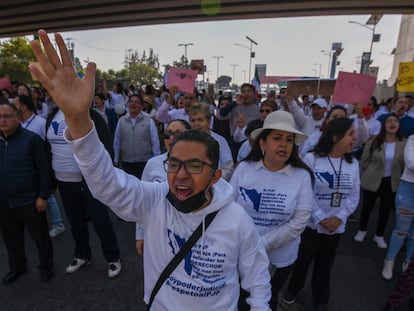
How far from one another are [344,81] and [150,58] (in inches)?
3814

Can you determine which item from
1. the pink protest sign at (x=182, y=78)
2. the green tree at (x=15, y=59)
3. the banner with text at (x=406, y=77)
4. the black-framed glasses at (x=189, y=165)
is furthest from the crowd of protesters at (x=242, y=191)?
the green tree at (x=15, y=59)

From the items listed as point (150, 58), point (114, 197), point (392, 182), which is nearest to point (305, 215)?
point (114, 197)

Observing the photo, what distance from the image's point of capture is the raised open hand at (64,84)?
1026mm

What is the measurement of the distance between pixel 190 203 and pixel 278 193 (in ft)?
3.01

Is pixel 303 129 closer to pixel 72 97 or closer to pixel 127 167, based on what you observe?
pixel 127 167

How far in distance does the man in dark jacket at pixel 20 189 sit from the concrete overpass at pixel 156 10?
1466 centimetres

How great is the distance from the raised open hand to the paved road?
7.88ft

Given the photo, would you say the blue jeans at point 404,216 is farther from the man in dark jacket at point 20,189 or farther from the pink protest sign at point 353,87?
the man in dark jacket at point 20,189

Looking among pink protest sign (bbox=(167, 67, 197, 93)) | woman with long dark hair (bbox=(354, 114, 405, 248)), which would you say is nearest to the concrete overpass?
pink protest sign (bbox=(167, 67, 197, 93))

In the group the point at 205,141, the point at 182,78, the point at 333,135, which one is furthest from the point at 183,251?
the point at 182,78

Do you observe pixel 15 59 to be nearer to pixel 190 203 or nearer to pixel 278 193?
pixel 278 193

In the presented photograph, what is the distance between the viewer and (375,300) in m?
2.97

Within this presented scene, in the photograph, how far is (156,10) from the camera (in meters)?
18.1

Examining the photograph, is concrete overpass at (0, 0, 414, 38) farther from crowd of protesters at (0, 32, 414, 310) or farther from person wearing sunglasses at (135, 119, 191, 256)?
person wearing sunglasses at (135, 119, 191, 256)
